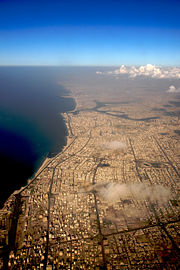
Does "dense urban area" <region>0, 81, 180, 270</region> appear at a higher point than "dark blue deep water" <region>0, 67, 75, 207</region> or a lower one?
lower

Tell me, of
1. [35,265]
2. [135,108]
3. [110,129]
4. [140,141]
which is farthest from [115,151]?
[135,108]

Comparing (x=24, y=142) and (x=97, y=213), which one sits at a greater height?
(x=24, y=142)

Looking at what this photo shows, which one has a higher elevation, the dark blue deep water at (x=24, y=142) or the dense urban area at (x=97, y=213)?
the dark blue deep water at (x=24, y=142)

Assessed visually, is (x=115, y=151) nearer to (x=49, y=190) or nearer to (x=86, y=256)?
(x=49, y=190)

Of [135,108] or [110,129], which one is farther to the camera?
[135,108]

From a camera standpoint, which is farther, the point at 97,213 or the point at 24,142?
the point at 24,142

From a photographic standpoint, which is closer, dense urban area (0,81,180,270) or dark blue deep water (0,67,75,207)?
dense urban area (0,81,180,270)

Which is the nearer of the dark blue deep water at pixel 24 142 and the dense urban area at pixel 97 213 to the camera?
the dense urban area at pixel 97 213

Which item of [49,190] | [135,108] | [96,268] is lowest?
[96,268]
